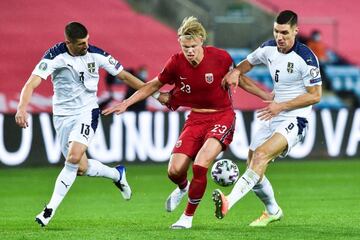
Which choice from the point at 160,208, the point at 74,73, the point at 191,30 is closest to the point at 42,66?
the point at 74,73

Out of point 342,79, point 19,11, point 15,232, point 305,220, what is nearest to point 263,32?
point 342,79

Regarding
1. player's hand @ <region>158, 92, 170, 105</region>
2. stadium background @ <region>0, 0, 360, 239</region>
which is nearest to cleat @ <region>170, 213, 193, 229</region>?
stadium background @ <region>0, 0, 360, 239</region>

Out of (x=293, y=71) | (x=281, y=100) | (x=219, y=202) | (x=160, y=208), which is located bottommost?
(x=160, y=208)

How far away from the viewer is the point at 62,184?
436 inches

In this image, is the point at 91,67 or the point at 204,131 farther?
the point at 91,67

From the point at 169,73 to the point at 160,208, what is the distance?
289 centimetres

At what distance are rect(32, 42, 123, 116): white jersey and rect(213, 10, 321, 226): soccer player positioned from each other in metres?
1.46

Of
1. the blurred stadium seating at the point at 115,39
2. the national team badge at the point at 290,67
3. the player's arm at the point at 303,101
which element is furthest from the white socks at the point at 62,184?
the blurred stadium seating at the point at 115,39

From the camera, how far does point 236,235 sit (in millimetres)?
10070

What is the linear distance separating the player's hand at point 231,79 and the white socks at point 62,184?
1.83 m

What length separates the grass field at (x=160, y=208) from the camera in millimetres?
10297

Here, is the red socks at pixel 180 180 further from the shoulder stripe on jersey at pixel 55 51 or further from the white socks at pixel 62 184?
the shoulder stripe on jersey at pixel 55 51

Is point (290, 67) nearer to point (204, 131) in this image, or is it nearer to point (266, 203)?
point (204, 131)

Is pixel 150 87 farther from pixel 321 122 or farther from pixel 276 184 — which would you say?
pixel 321 122
